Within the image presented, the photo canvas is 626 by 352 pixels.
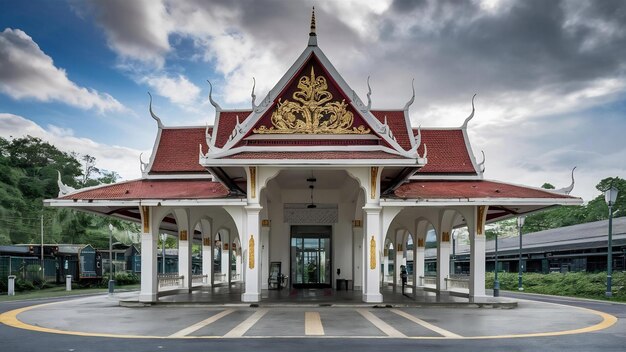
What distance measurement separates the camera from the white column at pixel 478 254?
64.4ft

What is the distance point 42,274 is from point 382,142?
77.2ft

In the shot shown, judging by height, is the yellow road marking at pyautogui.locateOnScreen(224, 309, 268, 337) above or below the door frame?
below

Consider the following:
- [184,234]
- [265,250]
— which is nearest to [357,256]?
[265,250]

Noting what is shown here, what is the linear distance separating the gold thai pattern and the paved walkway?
5.39m

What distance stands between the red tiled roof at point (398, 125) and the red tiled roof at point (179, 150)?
23.9 ft

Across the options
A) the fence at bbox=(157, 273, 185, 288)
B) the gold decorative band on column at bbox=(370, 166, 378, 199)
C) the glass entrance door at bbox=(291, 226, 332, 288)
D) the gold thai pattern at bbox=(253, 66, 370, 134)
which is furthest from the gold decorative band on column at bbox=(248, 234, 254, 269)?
the glass entrance door at bbox=(291, 226, 332, 288)

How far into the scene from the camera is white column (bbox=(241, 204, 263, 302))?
18484 mm

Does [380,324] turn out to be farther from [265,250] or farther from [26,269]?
[26,269]

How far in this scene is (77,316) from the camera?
15.6 meters

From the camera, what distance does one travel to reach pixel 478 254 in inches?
781

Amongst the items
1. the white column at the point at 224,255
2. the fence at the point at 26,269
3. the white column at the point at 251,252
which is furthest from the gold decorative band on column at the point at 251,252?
the white column at the point at 224,255

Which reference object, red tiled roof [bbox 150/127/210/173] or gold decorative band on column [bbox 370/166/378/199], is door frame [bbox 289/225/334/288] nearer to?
red tiled roof [bbox 150/127/210/173]

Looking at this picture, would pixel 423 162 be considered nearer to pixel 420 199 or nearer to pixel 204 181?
pixel 420 199

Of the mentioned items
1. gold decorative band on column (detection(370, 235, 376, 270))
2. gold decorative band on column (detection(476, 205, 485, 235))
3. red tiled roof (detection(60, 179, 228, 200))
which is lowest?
gold decorative band on column (detection(370, 235, 376, 270))
